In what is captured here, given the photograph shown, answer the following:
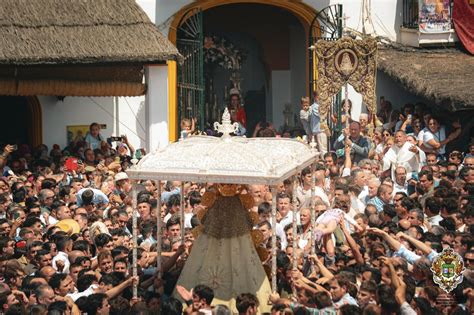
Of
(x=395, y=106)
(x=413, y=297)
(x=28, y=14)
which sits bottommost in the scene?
(x=413, y=297)

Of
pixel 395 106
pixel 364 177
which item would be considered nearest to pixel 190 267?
pixel 364 177

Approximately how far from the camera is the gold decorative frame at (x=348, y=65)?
22969 mm

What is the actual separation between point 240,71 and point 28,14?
8.15 m

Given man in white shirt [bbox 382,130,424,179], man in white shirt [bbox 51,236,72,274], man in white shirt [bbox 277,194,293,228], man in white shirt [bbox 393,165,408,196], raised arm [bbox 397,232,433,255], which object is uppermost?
man in white shirt [bbox 382,130,424,179]

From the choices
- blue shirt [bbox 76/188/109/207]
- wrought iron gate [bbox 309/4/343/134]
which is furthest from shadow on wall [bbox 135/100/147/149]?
blue shirt [bbox 76/188/109/207]

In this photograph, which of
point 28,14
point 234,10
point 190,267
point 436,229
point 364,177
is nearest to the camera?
point 190,267

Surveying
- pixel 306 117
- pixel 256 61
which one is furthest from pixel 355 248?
pixel 256 61

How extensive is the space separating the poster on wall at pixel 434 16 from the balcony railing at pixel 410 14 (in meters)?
0.46

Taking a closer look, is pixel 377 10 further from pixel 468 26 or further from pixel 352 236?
pixel 352 236

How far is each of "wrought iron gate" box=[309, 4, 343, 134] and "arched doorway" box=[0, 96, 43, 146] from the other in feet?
18.5

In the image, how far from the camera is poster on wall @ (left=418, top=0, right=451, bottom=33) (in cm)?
2548

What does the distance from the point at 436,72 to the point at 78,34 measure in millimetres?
6580

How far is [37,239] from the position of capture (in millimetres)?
16203

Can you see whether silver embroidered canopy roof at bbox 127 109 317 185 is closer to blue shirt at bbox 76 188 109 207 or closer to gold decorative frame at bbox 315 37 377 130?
blue shirt at bbox 76 188 109 207
